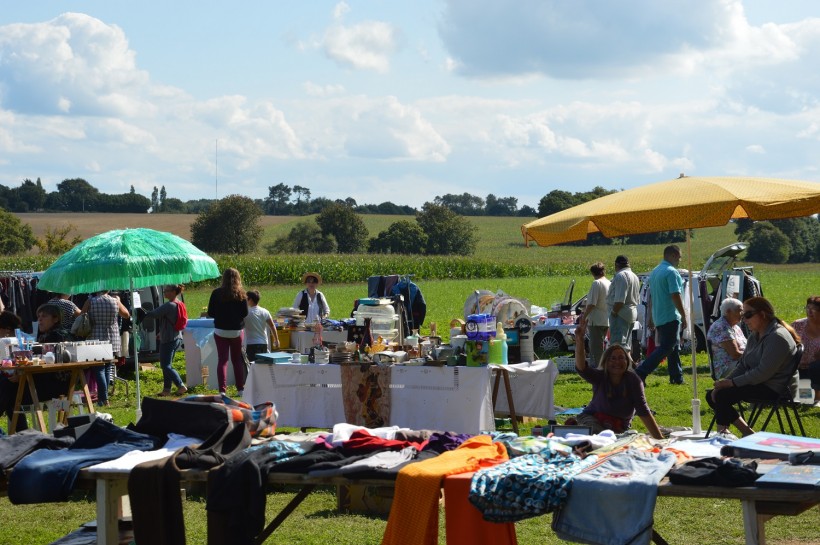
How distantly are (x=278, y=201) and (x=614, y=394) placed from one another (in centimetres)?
11708

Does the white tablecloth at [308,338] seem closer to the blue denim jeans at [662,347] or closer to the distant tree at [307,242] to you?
the blue denim jeans at [662,347]

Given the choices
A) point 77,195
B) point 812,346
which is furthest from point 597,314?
point 77,195

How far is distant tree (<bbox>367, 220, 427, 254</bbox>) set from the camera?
7350cm

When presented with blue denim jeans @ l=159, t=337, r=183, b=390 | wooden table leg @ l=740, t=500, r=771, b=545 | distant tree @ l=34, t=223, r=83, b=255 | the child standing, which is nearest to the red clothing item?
wooden table leg @ l=740, t=500, r=771, b=545

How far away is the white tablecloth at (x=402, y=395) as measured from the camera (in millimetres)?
8875

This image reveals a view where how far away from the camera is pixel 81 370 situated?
33.1 ft

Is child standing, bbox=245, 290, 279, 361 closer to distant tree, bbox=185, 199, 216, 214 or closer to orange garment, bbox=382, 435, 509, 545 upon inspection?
orange garment, bbox=382, 435, 509, 545

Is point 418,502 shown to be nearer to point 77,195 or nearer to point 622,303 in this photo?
point 622,303

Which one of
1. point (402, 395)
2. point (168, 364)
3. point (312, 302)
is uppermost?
point (312, 302)

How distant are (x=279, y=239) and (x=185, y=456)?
73.1m

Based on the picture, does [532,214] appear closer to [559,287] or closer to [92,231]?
[92,231]

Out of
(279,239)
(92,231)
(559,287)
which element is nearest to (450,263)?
(559,287)

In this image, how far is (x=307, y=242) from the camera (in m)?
75.8

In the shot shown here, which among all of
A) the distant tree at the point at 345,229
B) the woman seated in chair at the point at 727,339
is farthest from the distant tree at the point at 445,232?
the woman seated in chair at the point at 727,339
